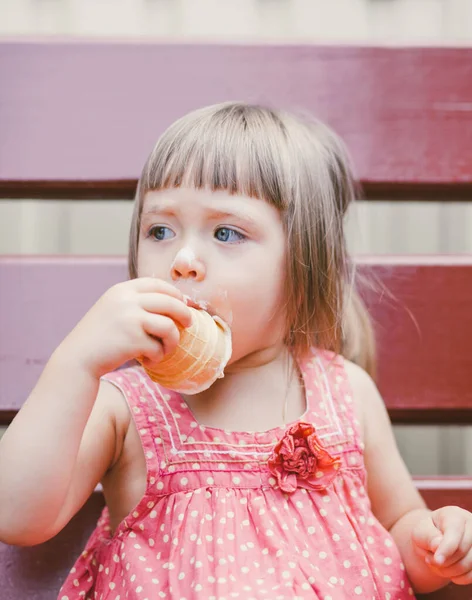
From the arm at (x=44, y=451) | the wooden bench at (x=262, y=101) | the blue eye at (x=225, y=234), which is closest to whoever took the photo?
the arm at (x=44, y=451)

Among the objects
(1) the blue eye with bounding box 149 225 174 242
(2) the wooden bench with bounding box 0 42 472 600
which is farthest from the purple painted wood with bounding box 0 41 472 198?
(1) the blue eye with bounding box 149 225 174 242

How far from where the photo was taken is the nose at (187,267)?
795 millimetres

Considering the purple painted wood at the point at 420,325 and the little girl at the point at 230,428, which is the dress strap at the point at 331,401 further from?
the purple painted wood at the point at 420,325

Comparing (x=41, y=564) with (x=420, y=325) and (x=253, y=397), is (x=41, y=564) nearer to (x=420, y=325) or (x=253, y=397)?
(x=253, y=397)

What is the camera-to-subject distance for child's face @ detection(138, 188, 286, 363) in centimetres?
82

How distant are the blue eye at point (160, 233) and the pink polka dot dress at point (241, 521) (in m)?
0.18

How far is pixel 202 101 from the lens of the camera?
1096 millimetres

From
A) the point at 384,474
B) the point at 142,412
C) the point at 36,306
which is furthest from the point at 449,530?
the point at 36,306

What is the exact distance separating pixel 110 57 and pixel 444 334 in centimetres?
65

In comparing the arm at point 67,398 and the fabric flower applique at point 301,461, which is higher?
the arm at point 67,398

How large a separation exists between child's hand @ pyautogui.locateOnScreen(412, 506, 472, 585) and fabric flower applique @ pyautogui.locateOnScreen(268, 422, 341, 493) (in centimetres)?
12

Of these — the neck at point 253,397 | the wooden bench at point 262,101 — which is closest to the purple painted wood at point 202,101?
the wooden bench at point 262,101

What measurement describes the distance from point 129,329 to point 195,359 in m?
0.08

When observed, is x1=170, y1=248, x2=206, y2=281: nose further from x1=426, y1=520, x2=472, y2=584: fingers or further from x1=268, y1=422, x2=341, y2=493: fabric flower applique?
x1=426, y1=520, x2=472, y2=584: fingers
